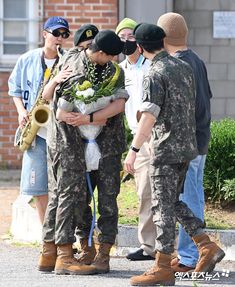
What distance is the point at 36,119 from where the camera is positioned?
30.9 ft

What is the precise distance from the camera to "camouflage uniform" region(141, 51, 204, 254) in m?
8.38

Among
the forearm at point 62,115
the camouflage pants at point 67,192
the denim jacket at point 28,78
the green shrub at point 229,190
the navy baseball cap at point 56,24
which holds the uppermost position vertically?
the navy baseball cap at point 56,24

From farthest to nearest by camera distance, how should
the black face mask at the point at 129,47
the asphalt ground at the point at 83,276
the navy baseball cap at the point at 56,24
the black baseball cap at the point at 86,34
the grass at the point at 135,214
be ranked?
1. the grass at the point at 135,214
2. the navy baseball cap at the point at 56,24
3. the black face mask at the point at 129,47
4. the black baseball cap at the point at 86,34
5. the asphalt ground at the point at 83,276

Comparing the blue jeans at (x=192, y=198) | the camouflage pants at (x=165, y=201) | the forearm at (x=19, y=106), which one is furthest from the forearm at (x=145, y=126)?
the forearm at (x=19, y=106)

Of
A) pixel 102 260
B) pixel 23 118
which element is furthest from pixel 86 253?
pixel 23 118

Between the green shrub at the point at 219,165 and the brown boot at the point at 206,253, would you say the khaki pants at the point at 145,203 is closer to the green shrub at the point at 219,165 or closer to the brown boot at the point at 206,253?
the brown boot at the point at 206,253

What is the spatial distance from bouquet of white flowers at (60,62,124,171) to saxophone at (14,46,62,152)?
1.89ft

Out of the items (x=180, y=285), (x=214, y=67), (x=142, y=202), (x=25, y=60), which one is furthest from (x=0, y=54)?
(x=180, y=285)

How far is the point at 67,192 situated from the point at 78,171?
182 mm

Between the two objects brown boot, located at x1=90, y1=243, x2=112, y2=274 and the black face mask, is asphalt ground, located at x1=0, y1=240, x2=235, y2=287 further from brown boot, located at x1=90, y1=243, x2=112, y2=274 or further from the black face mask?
the black face mask

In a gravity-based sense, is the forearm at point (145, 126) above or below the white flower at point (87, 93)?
below

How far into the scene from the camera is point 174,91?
27.6ft

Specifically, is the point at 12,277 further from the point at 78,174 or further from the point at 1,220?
the point at 1,220

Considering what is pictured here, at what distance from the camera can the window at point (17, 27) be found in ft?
45.5
